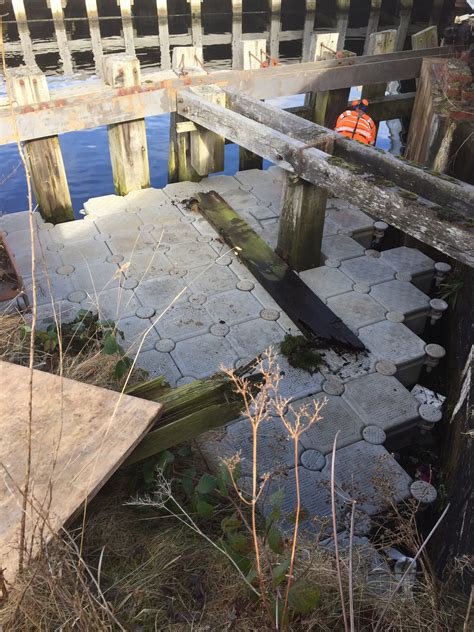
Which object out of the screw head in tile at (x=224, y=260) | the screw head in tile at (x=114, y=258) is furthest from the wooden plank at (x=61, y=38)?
the screw head in tile at (x=224, y=260)

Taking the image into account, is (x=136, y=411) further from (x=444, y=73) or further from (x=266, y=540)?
(x=444, y=73)

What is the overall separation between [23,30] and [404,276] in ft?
61.6

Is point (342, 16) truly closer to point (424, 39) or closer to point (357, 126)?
point (424, 39)

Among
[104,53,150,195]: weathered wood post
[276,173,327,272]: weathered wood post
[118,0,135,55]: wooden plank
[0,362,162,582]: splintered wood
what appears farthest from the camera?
[118,0,135,55]: wooden plank

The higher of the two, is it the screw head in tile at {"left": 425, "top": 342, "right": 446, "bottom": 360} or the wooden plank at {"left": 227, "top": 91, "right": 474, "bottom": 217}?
the wooden plank at {"left": 227, "top": 91, "right": 474, "bottom": 217}

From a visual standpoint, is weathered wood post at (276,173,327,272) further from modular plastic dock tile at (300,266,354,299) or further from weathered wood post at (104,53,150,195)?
weathered wood post at (104,53,150,195)

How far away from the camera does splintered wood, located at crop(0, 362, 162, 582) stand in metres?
1.95

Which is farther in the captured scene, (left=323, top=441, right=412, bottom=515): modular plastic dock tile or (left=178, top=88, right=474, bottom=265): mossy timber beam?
(left=178, top=88, right=474, bottom=265): mossy timber beam

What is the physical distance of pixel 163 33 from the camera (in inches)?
701

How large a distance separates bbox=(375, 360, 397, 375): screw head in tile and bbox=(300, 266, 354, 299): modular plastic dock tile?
1048 millimetres

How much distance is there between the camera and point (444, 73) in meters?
6.99

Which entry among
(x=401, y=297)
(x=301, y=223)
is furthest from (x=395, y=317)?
(x=301, y=223)

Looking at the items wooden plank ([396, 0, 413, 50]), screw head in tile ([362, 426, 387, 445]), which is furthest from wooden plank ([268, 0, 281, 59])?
screw head in tile ([362, 426, 387, 445])

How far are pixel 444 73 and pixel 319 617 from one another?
24.4ft
